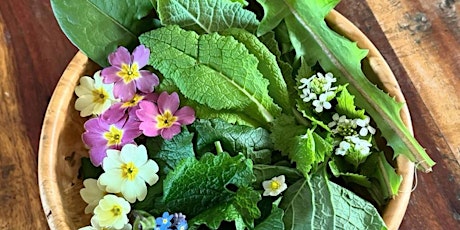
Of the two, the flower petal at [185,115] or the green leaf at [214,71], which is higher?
the green leaf at [214,71]

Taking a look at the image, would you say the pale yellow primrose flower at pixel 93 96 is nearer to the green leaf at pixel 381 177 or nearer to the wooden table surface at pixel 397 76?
the wooden table surface at pixel 397 76

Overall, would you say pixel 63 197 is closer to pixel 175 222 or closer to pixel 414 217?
pixel 175 222

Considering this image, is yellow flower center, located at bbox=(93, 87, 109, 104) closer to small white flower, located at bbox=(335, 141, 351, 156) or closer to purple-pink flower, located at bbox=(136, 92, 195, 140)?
purple-pink flower, located at bbox=(136, 92, 195, 140)

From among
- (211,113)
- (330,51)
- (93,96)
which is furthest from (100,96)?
(330,51)

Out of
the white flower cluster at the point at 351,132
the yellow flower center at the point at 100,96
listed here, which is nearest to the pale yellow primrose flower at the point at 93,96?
the yellow flower center at the point at 100,96

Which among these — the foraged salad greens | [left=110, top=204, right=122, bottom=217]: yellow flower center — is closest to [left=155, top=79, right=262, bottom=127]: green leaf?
the foraged salad greens
